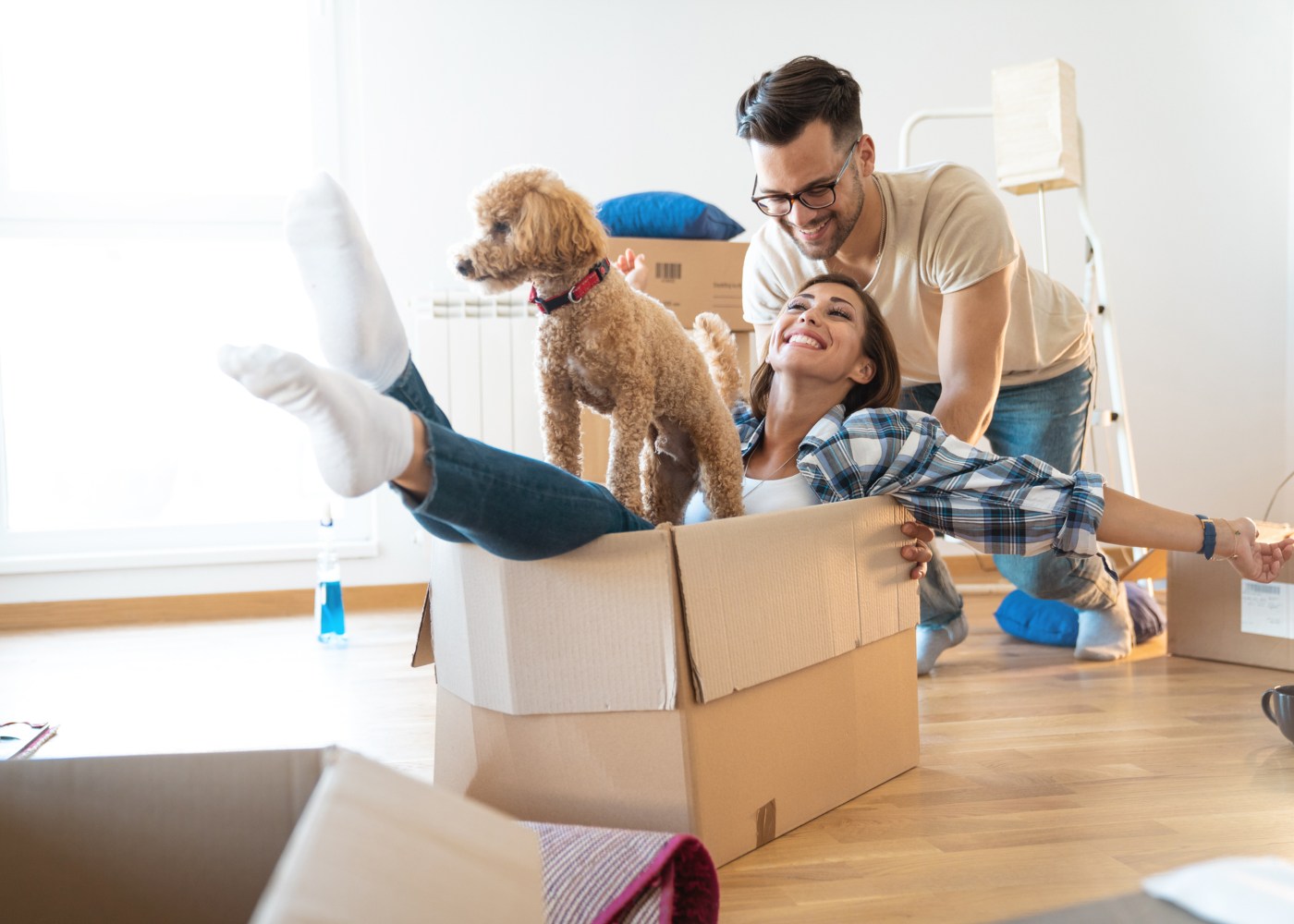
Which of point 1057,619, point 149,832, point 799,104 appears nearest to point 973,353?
point 799,104

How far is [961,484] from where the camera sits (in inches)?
56.6

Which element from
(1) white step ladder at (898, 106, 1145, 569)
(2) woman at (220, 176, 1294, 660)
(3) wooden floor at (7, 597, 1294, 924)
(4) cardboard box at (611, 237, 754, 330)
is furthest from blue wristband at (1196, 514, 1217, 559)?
(4) cardboard box at (611, 237, 754, 330)

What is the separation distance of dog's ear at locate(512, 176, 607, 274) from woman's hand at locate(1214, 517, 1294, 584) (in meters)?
1.02

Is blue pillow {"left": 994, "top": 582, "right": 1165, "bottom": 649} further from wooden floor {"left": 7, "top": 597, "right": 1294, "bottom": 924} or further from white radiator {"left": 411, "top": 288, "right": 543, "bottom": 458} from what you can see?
white radiator {"left": 411, "top": 288, "right": 543, "bottom": 458}

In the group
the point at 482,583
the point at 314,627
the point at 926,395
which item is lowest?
the point at 314,627

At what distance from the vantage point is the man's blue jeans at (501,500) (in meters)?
1.03

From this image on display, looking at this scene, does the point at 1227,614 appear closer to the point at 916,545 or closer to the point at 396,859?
the point at 916,545

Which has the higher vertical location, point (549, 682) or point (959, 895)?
point (549, 682)

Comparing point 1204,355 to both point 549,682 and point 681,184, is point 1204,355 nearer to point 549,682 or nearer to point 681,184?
point 681,184

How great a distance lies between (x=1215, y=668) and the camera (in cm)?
218

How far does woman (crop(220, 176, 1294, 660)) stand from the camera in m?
0.93

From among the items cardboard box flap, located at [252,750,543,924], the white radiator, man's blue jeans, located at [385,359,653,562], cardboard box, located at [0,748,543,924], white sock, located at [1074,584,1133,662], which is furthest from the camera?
the white radiator

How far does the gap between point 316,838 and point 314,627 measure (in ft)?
8.50

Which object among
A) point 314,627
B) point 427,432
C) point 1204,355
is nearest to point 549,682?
point 427,432
